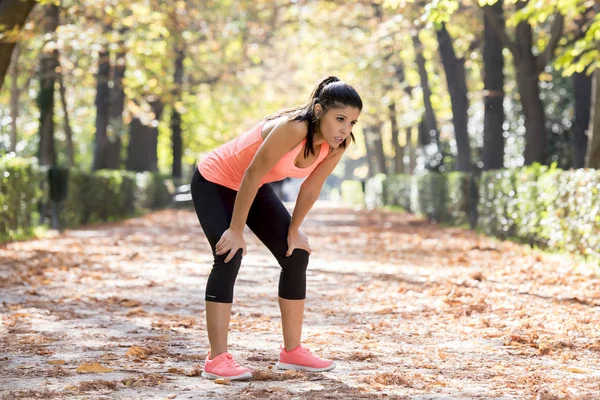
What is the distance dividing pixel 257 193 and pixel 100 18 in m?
18.9

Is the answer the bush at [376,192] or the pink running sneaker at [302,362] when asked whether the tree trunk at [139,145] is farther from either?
the pink running sneaker at [302,362]

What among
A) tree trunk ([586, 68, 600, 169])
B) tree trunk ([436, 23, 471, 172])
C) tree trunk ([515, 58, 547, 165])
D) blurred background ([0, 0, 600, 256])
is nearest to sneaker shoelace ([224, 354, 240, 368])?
blurred background ([0, 0, 600, 256])

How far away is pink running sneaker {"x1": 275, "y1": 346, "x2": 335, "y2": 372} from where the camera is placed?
568 cm

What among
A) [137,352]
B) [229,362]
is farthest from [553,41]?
[229,362]

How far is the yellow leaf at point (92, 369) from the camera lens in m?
5.52

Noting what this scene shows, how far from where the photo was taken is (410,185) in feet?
110

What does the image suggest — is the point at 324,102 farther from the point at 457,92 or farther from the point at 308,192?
the point at 457,92

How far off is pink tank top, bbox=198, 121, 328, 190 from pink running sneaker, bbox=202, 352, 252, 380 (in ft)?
3.23

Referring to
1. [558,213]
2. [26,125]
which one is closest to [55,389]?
[558,213]

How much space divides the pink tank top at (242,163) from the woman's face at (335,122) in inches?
5.5

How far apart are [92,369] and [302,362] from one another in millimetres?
1215

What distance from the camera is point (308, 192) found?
5.66 m

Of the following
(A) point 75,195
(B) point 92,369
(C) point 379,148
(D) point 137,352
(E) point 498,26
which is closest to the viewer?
(B) point 92,369

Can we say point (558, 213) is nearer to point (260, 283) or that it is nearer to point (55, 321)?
point (260, 283)
